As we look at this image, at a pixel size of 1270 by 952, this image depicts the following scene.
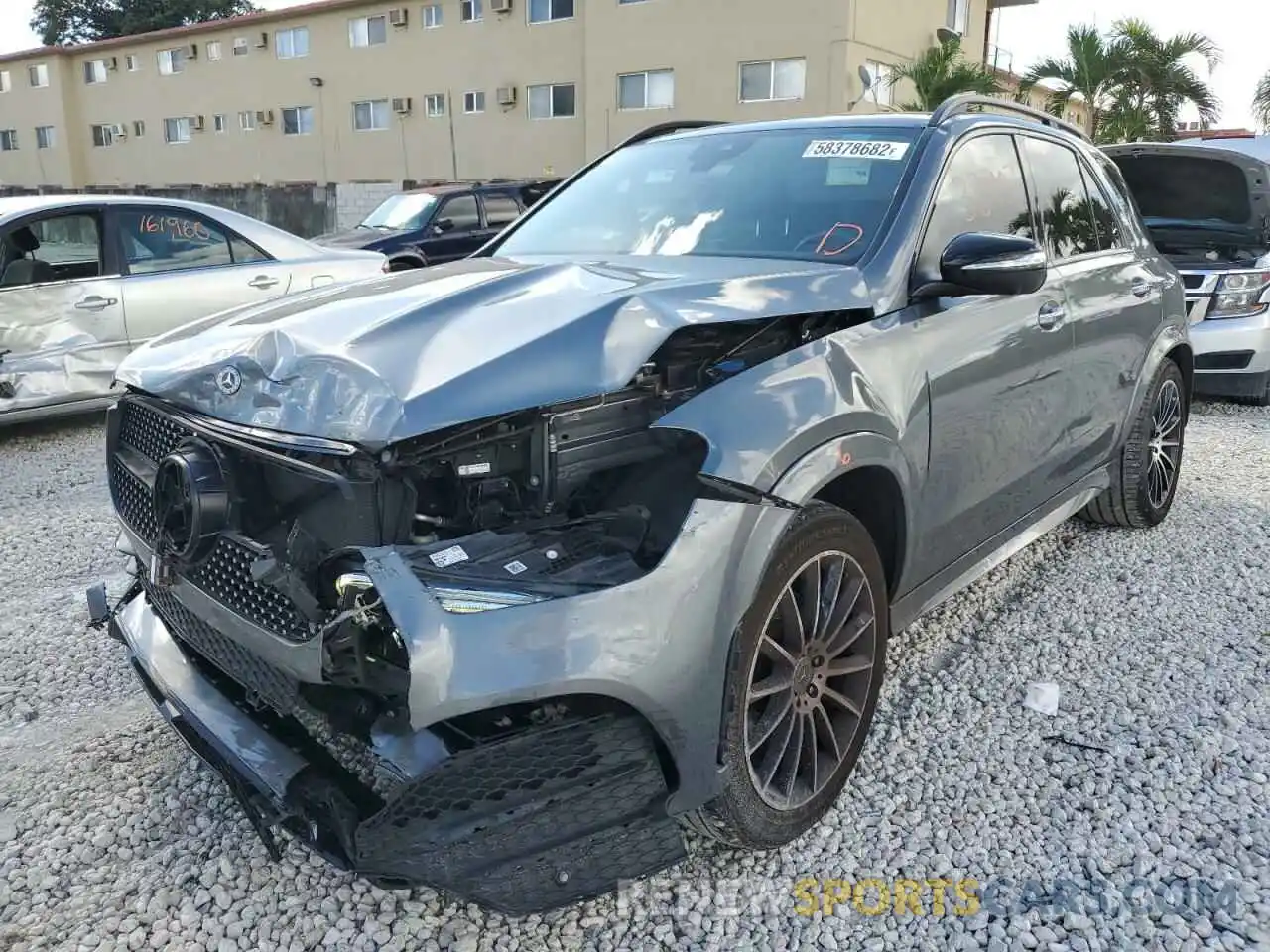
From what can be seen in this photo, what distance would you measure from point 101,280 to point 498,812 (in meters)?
6.16

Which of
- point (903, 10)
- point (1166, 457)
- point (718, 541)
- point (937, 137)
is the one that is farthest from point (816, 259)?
point (903, 10)

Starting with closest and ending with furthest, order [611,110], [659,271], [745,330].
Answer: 1. [745,330]
2. [659,271]
3. [611,110]

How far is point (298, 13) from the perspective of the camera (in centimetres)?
3098

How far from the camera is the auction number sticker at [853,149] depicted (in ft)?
10.9

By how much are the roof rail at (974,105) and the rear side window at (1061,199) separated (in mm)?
134

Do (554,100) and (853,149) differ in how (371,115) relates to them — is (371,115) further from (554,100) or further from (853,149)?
(853,149)

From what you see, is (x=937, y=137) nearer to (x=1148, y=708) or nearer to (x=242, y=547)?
(x=1148, y=708)

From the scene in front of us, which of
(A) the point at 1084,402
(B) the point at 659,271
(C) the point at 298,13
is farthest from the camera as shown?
(C) the point at 298,13

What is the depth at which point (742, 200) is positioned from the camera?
3.42 metres

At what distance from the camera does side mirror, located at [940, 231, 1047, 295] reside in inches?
113

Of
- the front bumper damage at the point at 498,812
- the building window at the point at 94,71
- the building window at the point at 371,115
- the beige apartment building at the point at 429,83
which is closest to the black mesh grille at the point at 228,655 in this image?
the front bumper damage at the point at 498,812

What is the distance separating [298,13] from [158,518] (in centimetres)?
3324

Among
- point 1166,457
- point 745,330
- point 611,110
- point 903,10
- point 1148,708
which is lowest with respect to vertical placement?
point 1148,708

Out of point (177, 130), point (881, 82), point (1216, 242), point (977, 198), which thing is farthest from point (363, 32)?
point (977, 198)
